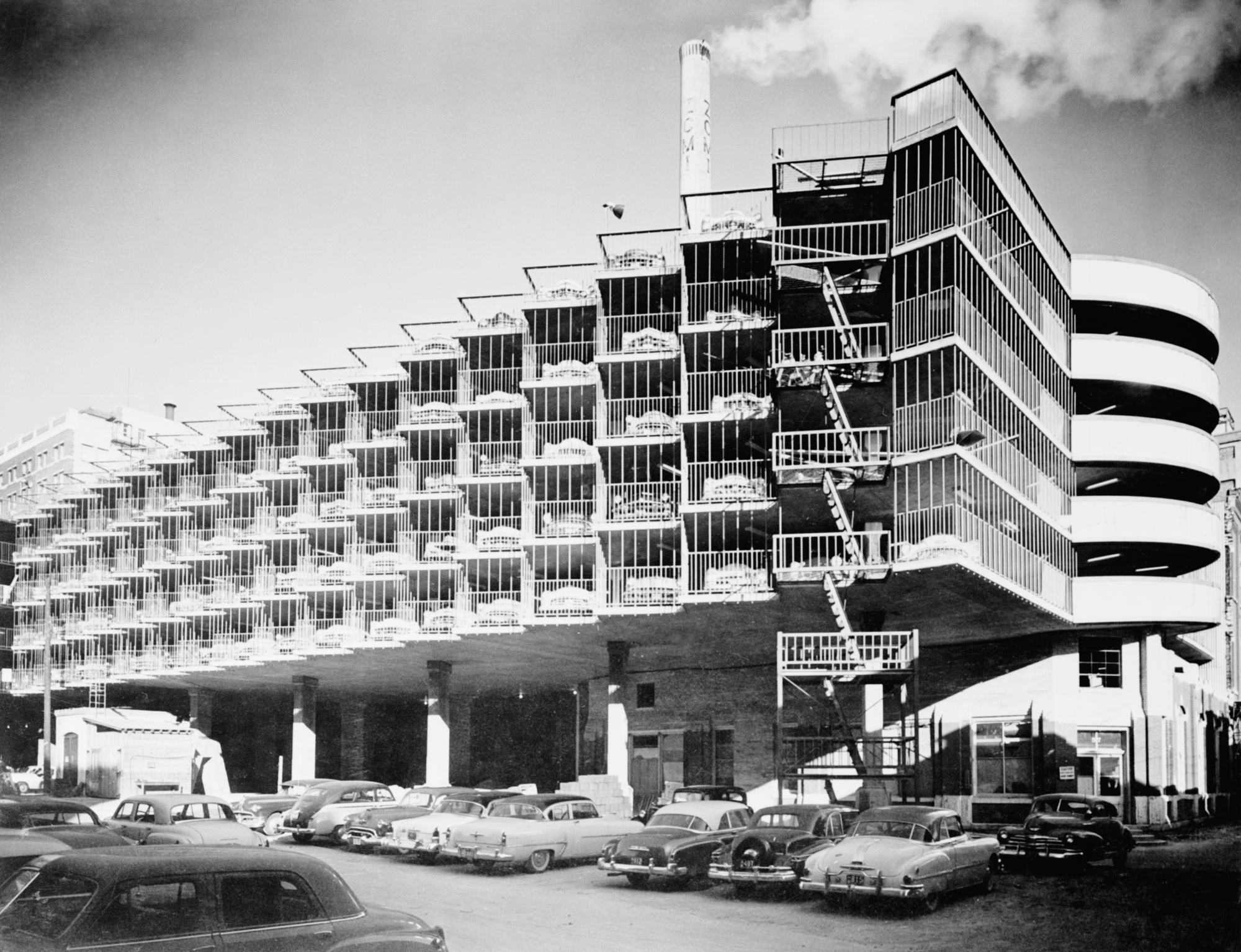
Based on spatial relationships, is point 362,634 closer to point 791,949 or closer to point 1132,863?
point 1132,863

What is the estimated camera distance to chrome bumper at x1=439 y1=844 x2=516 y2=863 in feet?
82.6

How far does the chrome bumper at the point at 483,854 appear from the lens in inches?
991

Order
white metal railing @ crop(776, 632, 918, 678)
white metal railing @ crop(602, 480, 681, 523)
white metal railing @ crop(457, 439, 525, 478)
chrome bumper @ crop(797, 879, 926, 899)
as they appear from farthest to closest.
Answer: white metal railing @ crop(457, 439, 525, 478) < white metal railing @ crop(602, 480, 681, 523) < white metal railing @ crop(776, 632, 918, 678) < chrome bumper @ crop(797, 879, 926, 899)

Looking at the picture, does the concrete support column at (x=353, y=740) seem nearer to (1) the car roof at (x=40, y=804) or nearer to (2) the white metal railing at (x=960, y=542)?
(2) the white metal railing at (x=960, y=542)

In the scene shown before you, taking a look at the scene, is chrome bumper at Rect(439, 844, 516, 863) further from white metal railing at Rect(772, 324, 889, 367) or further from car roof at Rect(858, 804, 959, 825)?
white metal railing at Rect(772, 324, 889, 367)

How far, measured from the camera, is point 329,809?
103ft

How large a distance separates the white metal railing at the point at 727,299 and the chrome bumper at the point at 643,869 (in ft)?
78.5

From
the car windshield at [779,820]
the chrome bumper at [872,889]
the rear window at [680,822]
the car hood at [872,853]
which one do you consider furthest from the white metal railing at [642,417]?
the chrome bumper at [872,889]

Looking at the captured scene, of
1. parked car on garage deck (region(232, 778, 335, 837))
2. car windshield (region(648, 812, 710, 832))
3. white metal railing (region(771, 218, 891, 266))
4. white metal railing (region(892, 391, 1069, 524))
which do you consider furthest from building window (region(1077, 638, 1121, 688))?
parked car on garage deck (region(232, 778, 335, 837))

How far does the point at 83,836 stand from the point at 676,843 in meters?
10.3

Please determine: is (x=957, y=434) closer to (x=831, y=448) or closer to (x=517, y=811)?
(x=831, y=448)

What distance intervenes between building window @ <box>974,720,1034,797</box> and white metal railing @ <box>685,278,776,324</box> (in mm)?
17526

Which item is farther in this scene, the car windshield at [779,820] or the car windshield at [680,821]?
the car windshield at [680,821]

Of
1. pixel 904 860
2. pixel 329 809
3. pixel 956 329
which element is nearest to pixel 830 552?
pixel 956 329
